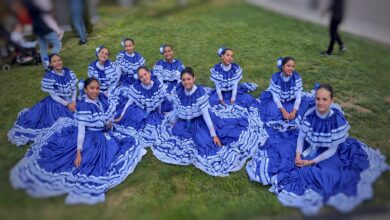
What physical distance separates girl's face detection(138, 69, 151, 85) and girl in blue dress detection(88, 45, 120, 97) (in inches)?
12.4

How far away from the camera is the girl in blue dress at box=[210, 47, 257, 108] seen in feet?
11.8

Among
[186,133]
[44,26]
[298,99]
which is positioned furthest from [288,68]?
[44,26]

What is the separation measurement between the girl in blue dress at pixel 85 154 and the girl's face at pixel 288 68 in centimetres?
144

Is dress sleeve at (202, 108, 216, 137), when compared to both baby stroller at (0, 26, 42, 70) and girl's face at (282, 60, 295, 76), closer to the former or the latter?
girl's face at (282, 60, 295, 76)

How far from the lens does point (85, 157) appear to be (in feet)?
10.0

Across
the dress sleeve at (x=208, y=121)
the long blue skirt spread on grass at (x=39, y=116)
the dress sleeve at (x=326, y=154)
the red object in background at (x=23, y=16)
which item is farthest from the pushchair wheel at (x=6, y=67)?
the dress sleeve at (x=326, y=154)

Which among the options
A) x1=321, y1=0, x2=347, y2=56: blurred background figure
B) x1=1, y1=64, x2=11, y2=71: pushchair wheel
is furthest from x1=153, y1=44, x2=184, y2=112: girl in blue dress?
x1=321, y1=0, x2=347, y2=56: blurred background figure

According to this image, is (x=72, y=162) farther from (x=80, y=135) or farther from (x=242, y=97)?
(x=242, y=97)

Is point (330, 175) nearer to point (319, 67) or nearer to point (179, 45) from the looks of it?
point (319, 67)

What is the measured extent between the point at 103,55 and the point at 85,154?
0.90m

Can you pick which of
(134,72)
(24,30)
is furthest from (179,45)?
(24,30)

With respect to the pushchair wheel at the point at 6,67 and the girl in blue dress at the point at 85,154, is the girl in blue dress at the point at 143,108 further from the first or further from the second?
the pushchair wheel at the point at 6,67

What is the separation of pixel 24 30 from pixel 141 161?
1.36 meters

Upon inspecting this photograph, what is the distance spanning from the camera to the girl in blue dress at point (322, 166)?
104 inches
